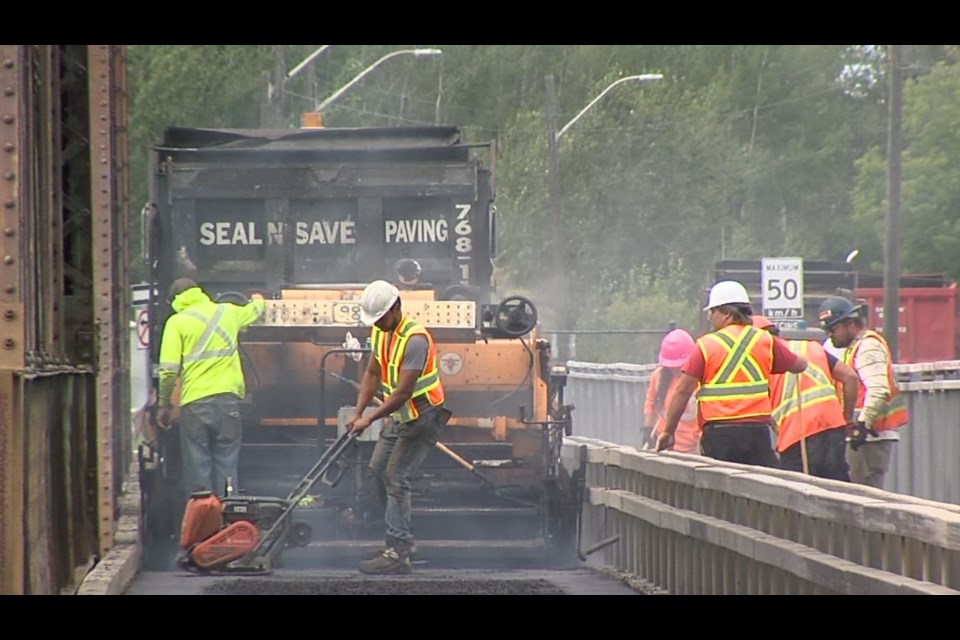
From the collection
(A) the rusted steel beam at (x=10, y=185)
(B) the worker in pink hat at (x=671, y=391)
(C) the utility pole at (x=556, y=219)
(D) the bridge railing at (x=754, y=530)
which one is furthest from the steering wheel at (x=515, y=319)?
(C) the utility pole at (x=556, y=219)

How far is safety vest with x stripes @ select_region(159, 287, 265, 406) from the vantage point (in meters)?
12.2

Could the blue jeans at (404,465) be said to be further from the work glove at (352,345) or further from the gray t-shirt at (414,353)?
the work glove at (352,345)

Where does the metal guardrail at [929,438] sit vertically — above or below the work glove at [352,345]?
below

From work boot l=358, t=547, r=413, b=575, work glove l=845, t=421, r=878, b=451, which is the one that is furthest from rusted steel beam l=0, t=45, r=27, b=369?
work glove l=845, t=421, r=878, b=451

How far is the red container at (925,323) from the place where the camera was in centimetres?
3453

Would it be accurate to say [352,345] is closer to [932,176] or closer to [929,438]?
[929,438]

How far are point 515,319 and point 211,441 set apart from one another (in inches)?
91.0

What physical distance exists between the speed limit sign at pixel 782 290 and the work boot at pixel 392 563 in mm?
11829

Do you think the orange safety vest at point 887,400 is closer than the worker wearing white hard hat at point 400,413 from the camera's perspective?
No

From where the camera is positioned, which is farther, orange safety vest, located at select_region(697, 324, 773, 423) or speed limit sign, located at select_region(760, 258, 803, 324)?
speed limit sign, located at select_region(760, 258, 803, 324)

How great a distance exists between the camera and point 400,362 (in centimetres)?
1097

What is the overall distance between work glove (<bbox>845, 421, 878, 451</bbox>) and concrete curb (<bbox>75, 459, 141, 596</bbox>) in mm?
4716

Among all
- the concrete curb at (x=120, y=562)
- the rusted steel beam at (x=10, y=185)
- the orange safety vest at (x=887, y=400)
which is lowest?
the concrete curb at (x=120, y=562)

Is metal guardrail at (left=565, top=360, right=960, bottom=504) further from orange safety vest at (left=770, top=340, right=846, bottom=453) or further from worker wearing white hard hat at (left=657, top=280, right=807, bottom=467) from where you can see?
worker wearing white hard hat at (left=657, top=280, right=807, bottom=467)
